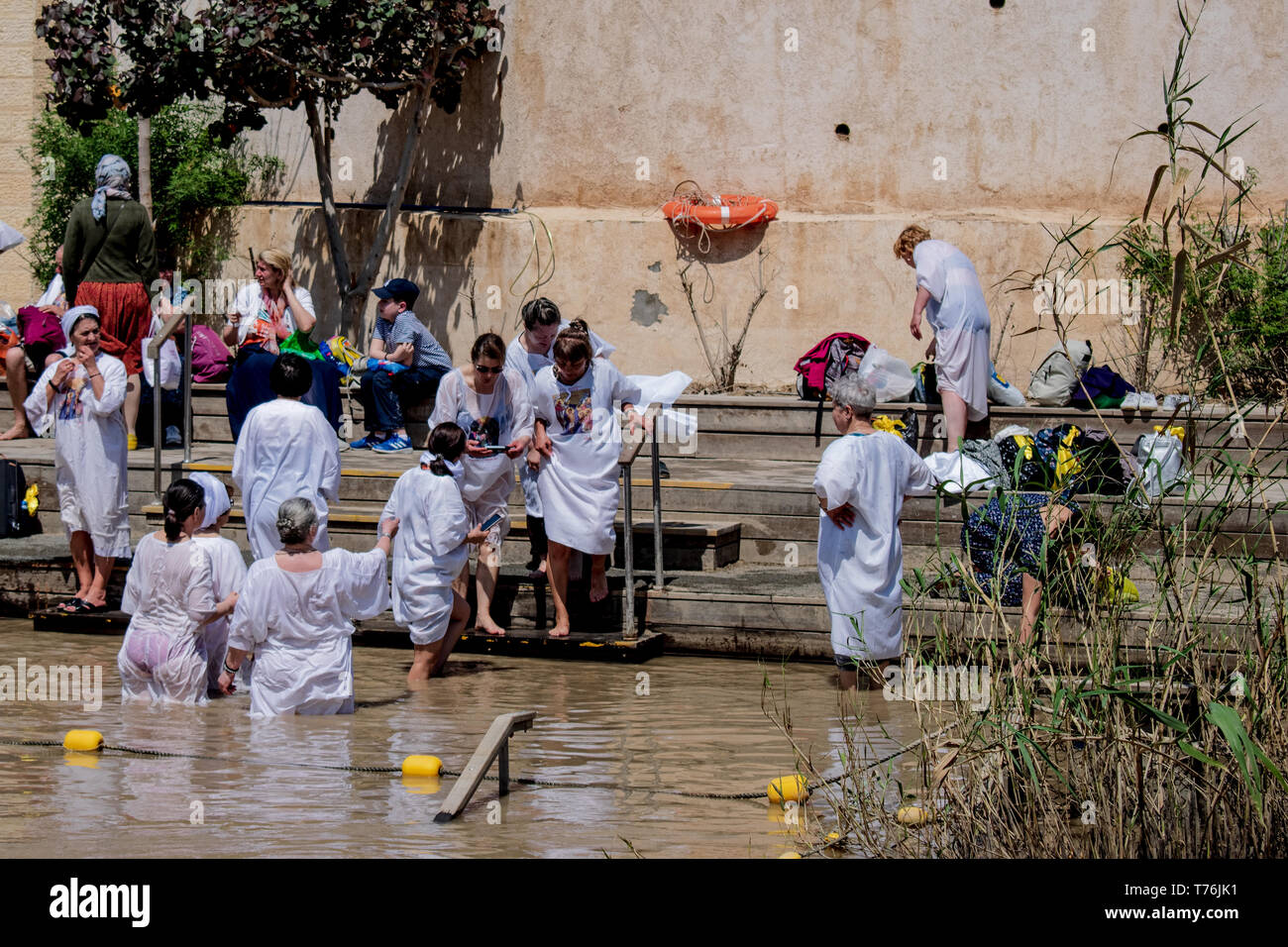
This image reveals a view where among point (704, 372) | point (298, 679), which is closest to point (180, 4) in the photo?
point (704, 372)

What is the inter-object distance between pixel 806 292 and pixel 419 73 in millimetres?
3855

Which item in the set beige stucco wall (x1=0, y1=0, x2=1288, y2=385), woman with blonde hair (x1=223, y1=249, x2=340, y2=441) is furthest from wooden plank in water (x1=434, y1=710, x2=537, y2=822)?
beige stucco wall (x1=0, y1=0, x2=1288, y2=385)

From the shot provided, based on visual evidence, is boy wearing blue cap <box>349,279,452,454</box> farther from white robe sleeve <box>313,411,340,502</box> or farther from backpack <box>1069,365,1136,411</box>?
backpack <box>1069,365,1136,411</box>

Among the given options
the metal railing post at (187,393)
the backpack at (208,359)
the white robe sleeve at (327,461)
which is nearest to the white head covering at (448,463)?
the white robe sleeve at (327,461)

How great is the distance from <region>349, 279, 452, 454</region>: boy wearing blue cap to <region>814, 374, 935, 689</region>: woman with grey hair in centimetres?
516

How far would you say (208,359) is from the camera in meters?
13.9

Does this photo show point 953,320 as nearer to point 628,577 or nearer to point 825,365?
point 825,365

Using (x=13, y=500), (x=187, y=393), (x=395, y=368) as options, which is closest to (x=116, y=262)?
(x=187, y=393)

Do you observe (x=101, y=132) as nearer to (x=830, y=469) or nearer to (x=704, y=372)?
(x=704, y=372)

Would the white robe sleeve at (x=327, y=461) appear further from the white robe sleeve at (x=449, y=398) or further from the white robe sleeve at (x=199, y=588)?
the white robe sleeve at (x=199, y=588)

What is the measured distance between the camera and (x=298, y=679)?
774 cm
